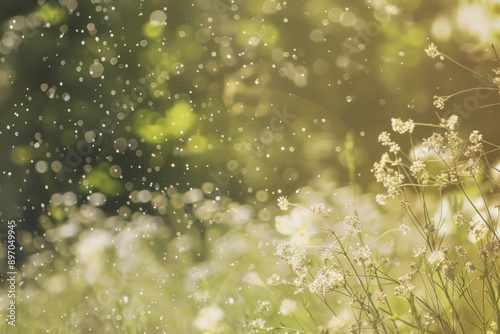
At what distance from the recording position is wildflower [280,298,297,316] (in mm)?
1211

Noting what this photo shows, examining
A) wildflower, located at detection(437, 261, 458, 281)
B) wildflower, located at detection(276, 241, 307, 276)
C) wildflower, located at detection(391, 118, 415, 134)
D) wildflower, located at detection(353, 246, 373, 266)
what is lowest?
wildflower, located at detection(437, 261, 458, 281)

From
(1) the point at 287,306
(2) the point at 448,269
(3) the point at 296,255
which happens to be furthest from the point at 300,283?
(1) the point at 287,306

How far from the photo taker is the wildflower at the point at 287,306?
3.97 feet

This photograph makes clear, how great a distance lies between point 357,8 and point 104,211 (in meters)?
0.72

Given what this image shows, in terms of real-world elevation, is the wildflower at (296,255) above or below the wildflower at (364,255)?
above

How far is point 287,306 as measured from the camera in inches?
47.9

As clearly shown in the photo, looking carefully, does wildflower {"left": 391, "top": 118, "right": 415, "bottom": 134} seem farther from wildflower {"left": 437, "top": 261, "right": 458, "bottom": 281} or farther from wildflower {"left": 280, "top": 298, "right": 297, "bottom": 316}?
wildflower {"left": 280, "top": 298, "right": 297, "bottom": 316}

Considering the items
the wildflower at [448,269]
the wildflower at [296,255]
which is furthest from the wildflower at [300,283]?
the wildflower at [448,269]

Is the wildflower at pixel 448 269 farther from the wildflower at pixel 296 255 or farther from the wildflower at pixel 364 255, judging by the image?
the wildflower at pixel 296 255

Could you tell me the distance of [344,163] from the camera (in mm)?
1220

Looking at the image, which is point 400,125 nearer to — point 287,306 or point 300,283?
point 300,283

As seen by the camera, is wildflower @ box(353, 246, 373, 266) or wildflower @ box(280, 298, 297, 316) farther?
wildflower @ box(280, 298, 297, 316)

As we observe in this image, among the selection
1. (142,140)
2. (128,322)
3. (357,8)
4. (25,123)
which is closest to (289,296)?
(128,322)

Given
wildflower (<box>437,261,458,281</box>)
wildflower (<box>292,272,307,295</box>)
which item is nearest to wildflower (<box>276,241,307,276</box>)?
wildflower (<box>292,272,307,295</box>)
